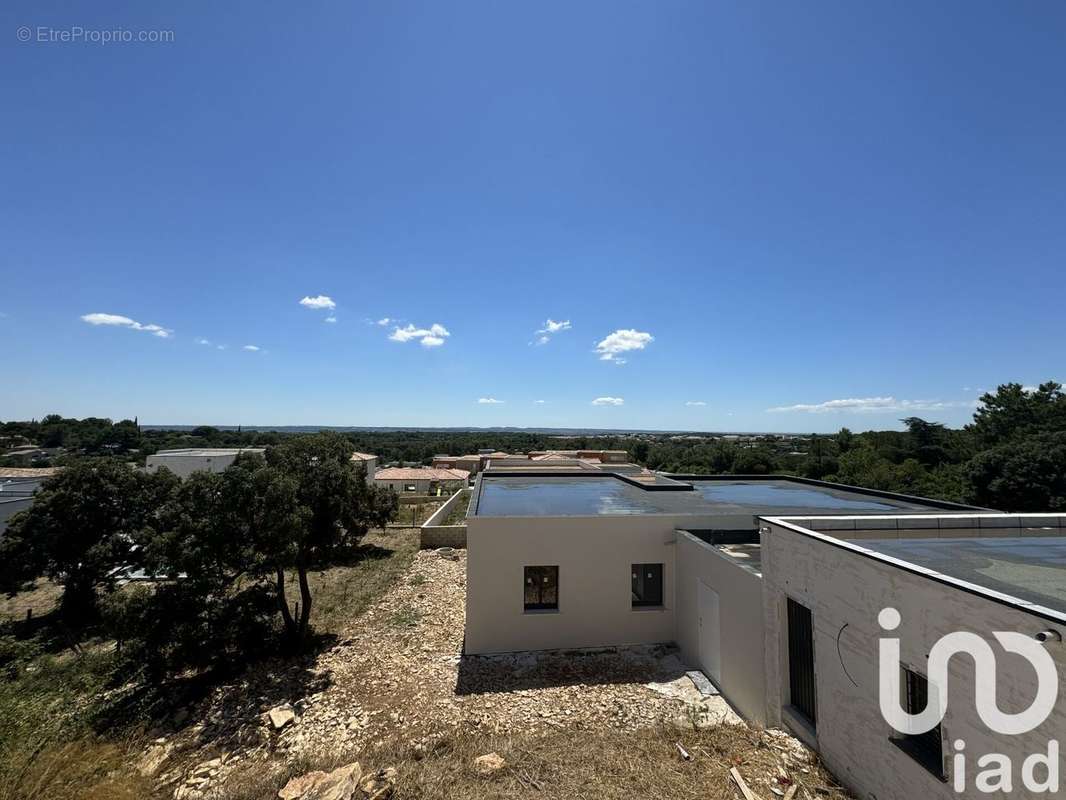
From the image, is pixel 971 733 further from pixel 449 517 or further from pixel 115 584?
pixel 449 517

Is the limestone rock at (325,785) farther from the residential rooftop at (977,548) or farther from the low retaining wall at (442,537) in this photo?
the low retaining wall at (442,537)

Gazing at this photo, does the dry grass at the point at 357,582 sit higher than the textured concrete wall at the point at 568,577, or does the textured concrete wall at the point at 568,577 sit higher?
the textured concrete wall at the point at 568,577

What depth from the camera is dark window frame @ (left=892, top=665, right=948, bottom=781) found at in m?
4.42

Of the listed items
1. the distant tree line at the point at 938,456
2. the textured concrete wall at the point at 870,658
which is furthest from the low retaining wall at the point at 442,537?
the textured concrete wall at the point at 870,658

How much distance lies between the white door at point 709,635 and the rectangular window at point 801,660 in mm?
2245

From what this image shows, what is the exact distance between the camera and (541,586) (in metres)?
11.1

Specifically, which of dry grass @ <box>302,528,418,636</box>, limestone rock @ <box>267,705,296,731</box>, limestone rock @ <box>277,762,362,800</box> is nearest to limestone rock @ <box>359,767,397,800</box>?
limestone rock @ <box>277,762,362,800</box>

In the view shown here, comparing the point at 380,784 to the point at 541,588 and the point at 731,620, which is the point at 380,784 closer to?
the point at 541,588

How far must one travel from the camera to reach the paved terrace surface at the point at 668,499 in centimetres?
1269

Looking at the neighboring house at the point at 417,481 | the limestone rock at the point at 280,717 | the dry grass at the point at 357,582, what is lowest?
the dry grass at the point at 357,582

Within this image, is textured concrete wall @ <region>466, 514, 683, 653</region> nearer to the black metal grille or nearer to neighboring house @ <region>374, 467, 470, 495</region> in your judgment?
the black metal grille

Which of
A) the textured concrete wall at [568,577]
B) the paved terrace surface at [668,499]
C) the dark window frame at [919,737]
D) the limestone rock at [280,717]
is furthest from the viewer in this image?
the paved terrace surface at [668,499]

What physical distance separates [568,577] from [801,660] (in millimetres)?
5177

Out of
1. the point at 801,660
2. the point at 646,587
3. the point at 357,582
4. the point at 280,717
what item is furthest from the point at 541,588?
the point at 357,582
